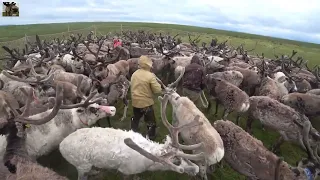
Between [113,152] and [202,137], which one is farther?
[202,137]

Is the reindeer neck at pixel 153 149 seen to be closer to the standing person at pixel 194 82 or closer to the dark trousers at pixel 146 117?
the dark trousers at pixel 146 117

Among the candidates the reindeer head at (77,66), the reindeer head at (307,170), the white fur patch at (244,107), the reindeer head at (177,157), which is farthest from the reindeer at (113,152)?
the reindeer head at (77,66)

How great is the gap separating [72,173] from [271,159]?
3981 millimetres

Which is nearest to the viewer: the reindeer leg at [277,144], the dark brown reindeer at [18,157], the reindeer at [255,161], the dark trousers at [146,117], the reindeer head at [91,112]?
the dark brown reindeer at [18,157]

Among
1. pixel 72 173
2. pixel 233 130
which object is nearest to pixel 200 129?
pixel 233 130

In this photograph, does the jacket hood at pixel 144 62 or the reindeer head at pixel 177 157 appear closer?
the reindeer head at pixel 177 157

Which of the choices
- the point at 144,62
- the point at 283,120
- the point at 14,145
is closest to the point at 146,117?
the point at 144,62

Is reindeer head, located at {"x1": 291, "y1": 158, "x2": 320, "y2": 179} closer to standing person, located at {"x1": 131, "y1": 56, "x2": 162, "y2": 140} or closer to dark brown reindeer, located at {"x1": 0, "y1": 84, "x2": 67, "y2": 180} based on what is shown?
standing person, located at {"x1": 131, "y1": 56, "x2": 162, "y2": 140}

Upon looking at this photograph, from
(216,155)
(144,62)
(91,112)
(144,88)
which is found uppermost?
(144,62)

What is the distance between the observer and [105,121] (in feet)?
30.8

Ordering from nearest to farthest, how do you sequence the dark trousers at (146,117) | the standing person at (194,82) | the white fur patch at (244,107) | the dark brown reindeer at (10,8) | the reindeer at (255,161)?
the reindeer at (255,161), the dark trousers at (146,117), the white fur patch at (244,107), the standing person at (194,82), the dark brown reindeer at (10,8)

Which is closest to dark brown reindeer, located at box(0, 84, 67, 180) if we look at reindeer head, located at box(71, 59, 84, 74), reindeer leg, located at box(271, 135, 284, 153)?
reindeer leg, located at box(271, 135, 284, 153)

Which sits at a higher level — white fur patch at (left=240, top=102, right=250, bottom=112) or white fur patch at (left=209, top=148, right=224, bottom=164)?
white fur patch at (left=240, top=102, right=250, bottom=112)

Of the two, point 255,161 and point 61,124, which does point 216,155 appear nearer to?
point 255,161
